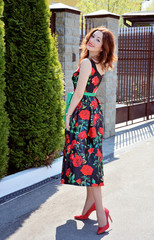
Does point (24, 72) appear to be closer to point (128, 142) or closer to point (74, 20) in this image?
point (74, 20)

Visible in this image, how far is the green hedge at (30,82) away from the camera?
5066 mm

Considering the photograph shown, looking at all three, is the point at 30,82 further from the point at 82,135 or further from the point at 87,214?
the point at 87,214

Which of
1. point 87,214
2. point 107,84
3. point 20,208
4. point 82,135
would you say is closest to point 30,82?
point 82,135

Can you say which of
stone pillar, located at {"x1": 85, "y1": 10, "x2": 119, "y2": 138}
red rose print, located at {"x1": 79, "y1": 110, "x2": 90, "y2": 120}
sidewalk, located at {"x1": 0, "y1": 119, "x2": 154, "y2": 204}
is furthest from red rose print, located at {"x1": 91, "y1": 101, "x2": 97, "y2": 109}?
stone pillar, located at {"x1": 85, "y1": 10, "x2": 119, "y2": 138}

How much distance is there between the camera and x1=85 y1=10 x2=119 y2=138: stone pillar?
759 centimetres

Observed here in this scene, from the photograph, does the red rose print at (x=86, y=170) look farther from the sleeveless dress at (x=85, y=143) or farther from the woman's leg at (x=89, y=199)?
the woman's leg at (x=89, y=199)

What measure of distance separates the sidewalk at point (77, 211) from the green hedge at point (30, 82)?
673mm

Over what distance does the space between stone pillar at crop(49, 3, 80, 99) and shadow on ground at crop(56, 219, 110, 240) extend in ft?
11.2

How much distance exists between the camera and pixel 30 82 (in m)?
5.15

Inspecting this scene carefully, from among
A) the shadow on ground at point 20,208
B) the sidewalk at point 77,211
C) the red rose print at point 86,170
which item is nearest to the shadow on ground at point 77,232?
the sidewalk at point 77,211

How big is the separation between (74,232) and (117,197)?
45.6 inches

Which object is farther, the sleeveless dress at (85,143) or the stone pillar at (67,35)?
the stone pillar at (67,35)

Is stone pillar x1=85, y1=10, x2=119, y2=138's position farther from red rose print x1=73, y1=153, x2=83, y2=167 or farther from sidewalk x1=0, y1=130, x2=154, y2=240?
red rose print x1=73, y1=153, x2=83, y2=167

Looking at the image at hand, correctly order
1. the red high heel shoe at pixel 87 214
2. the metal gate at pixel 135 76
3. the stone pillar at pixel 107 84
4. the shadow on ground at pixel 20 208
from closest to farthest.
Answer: the shadow on ground at pixel 20 208
the red high heel shoe at pixel 87 214
the stone pillar at pixel 107 84
the metal gate at pixel 135 76
